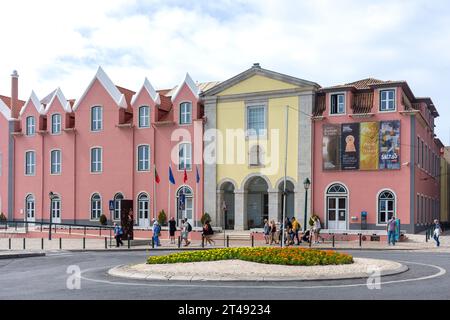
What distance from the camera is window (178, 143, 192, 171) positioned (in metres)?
48.6

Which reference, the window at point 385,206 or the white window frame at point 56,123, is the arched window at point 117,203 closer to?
the white window frame at point 56,123

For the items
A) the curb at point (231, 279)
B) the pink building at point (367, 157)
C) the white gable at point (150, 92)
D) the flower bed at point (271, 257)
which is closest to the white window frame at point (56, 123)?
the white gable at point (150, 92)

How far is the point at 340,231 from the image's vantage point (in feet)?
139

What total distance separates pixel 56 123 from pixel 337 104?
2450 centimetres

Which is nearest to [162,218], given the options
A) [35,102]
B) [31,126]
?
[31,126]

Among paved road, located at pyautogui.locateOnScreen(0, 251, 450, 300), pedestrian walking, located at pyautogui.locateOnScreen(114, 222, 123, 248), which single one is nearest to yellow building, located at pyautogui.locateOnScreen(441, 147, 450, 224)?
pedestrian walking, located at pyautogui.locateOnScreen(114, 222, 123, 248)

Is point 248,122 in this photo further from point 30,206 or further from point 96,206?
point 30,206

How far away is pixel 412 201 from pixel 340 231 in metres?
4.98

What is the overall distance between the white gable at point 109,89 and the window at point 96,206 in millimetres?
7683

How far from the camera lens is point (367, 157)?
1670 inches

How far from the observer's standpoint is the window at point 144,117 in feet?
166

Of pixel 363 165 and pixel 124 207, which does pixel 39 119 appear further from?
pixel 363 165
